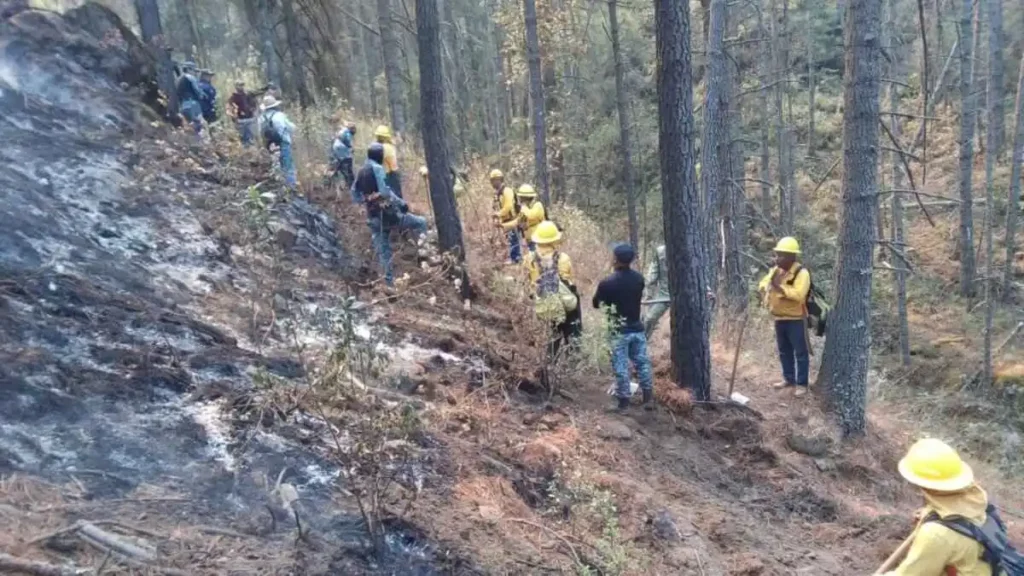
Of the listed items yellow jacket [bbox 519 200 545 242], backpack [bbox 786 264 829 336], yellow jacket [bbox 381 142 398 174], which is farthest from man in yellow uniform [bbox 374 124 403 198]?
backpack [bbox 786 264 829 336]

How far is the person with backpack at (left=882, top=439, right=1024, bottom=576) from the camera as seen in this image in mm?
3883

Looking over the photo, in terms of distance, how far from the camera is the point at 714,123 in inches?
481

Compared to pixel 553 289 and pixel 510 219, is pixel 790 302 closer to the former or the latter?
pixel 553 289

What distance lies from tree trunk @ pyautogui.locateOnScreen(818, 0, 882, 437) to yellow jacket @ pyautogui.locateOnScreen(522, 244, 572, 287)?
3.03 m

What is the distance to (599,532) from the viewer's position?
568 centimetres

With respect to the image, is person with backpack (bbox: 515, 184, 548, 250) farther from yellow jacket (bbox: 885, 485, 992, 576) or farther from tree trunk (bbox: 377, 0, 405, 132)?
yellow jacket (bbox: 885, 485, 992, 576)

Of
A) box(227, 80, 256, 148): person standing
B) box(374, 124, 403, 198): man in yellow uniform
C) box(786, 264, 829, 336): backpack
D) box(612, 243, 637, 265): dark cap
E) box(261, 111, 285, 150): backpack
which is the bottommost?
box(786, 264, 829, 336): backpack

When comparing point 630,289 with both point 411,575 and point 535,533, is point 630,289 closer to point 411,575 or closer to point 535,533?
point 535,533

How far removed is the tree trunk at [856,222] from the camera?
8.25 m

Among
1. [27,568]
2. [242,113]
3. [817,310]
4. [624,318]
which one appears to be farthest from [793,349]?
[242,113]

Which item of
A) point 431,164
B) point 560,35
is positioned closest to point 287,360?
point 431,164

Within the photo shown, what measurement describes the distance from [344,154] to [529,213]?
3.46m

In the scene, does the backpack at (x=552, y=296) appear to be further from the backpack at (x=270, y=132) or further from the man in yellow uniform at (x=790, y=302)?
the backpack at (x=270, y=132)

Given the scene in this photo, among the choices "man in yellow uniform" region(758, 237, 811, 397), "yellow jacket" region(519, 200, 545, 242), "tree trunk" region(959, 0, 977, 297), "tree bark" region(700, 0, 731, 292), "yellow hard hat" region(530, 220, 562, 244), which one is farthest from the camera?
"tree trunk" region(959, 0, 977, 297)
